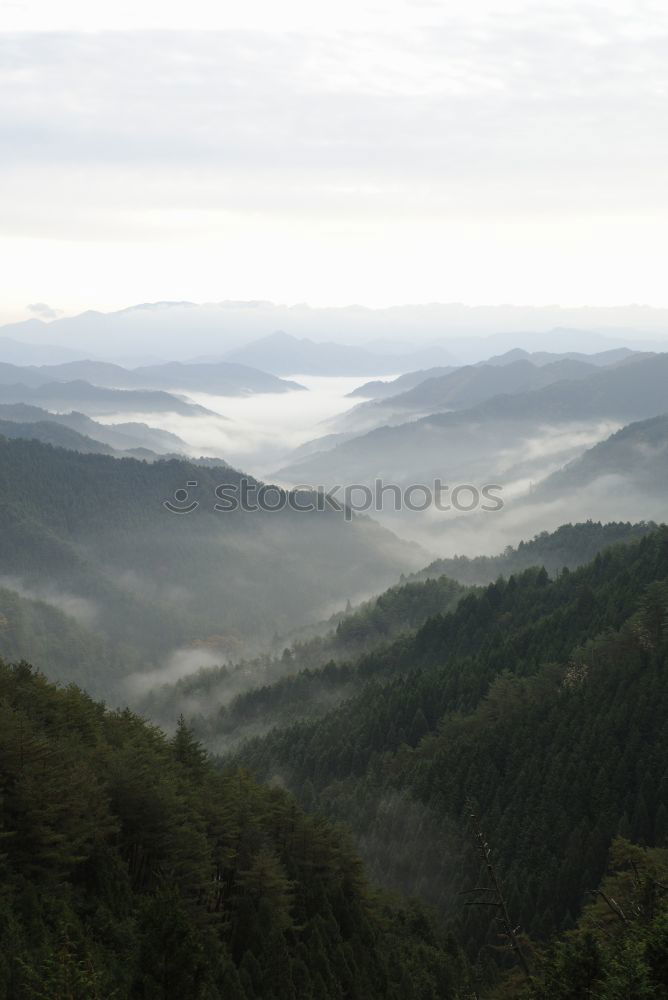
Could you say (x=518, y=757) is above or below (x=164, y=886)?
below

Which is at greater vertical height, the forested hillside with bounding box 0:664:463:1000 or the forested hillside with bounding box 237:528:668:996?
the forested hillside with bounding box 0:664:463:1000

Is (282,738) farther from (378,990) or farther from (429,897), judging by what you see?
(378,990)

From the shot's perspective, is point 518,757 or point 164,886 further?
point 518,757

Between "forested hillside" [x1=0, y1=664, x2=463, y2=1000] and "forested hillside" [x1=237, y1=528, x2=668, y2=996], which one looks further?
"forested hillside" [x1=237, y1=528, x2=668, y2=996]

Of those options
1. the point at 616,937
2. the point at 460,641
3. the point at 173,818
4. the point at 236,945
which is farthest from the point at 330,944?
the point at 460,641

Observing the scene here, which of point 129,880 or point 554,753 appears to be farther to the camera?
point 554,753
